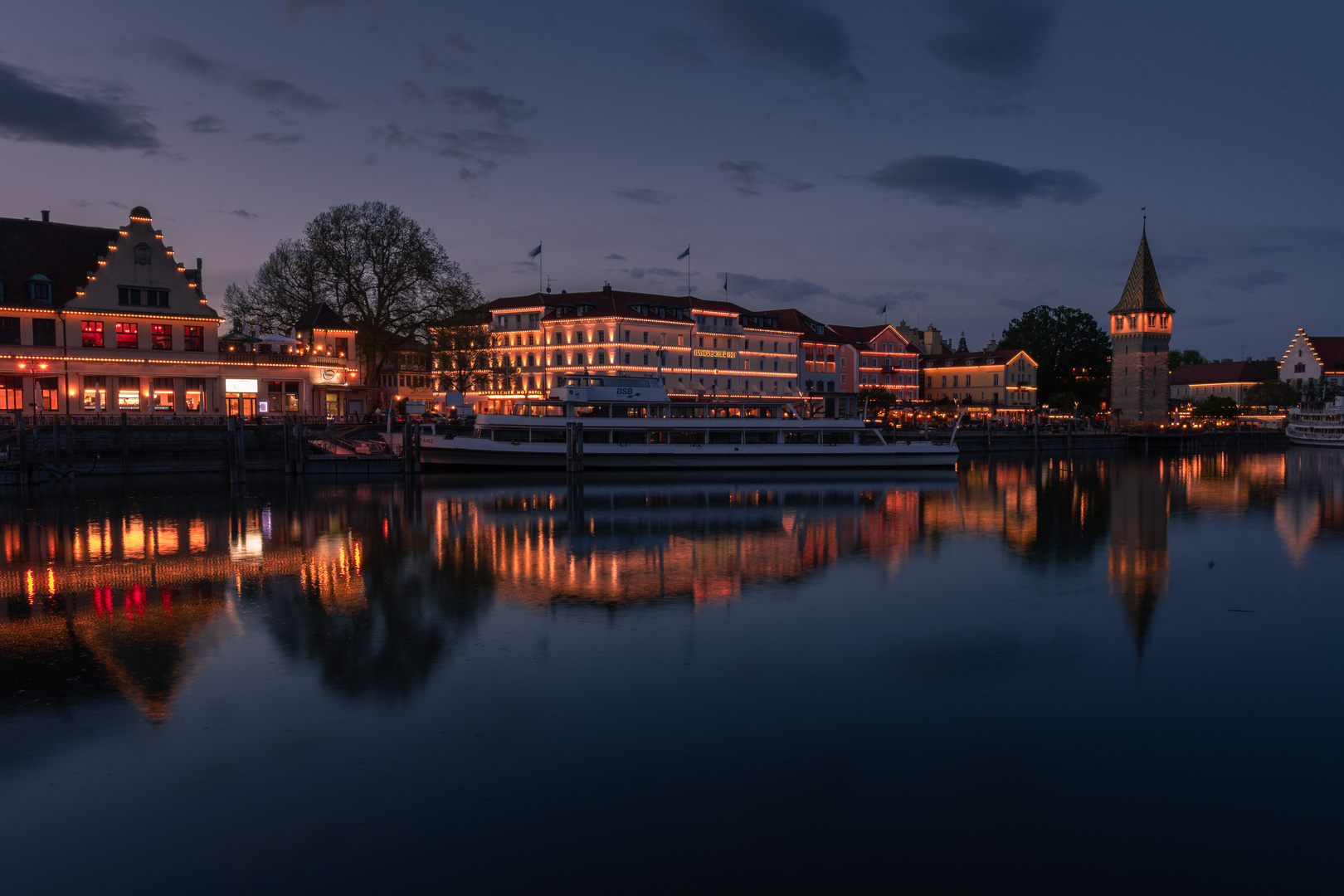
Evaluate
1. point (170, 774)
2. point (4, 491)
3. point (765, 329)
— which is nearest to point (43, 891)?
point (170, 774)

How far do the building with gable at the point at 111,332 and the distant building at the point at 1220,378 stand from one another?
142 metres

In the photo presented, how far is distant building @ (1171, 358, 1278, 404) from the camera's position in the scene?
149 m

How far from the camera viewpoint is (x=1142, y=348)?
111875 mm

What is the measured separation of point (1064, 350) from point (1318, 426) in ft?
95.2

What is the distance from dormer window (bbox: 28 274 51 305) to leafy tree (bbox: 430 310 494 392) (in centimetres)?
2087

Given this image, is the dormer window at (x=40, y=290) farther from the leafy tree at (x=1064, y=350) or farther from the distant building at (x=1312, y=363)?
the distant building at (x=1312, y=363)

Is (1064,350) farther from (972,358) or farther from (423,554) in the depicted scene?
(423,554)

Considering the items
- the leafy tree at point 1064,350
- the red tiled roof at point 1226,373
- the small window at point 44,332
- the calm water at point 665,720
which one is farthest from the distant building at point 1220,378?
the small window at point 44,332

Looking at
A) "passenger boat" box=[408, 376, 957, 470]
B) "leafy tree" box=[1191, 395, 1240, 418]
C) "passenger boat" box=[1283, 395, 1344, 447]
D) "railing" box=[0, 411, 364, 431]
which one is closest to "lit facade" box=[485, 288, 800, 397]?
"railing" box=[0, 411, 364, 431]

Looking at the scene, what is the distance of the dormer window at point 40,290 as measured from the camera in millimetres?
49875

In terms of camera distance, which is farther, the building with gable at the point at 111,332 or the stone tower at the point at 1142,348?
the stone tower at the point at 1142,348

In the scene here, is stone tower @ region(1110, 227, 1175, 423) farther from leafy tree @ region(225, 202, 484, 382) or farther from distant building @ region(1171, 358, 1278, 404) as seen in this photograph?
leafy tree @ region(225, 202, 484, 382)

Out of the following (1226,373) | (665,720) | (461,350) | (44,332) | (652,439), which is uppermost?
(1226,373)

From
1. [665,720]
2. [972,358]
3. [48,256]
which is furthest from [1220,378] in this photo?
[665,720]
